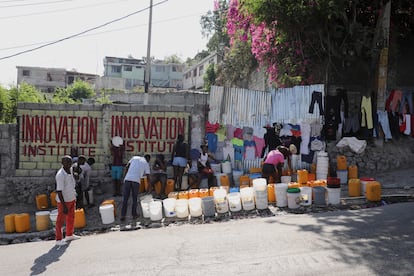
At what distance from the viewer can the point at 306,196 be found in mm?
9297

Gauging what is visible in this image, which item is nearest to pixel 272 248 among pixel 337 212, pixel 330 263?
pixel 330 263

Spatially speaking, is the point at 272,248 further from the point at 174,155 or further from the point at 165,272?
the point at 174,155

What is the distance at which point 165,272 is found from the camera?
5.59 metres

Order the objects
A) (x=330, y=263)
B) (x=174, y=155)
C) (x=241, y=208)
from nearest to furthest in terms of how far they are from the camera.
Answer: (x=330, y=263), (x=241, y=208), (x=174, y=155)

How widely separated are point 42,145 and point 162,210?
5.18 metres

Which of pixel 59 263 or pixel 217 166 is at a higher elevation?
pixel 217 166

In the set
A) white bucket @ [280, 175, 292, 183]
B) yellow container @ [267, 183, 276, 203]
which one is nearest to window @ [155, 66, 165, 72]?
white bucket @ [280, 175, 292, 183]

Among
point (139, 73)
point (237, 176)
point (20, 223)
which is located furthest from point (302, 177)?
point (139, 73)

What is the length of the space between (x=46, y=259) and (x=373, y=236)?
17.4ft

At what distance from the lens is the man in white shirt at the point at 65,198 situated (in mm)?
7941

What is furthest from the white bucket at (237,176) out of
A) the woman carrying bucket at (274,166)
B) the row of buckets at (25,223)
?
the row of buckets at (25,223)

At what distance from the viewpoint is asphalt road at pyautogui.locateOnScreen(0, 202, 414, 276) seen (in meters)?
5.49

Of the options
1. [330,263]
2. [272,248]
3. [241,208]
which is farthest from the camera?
[241,208]

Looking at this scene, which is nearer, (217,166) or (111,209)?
(111,209)
